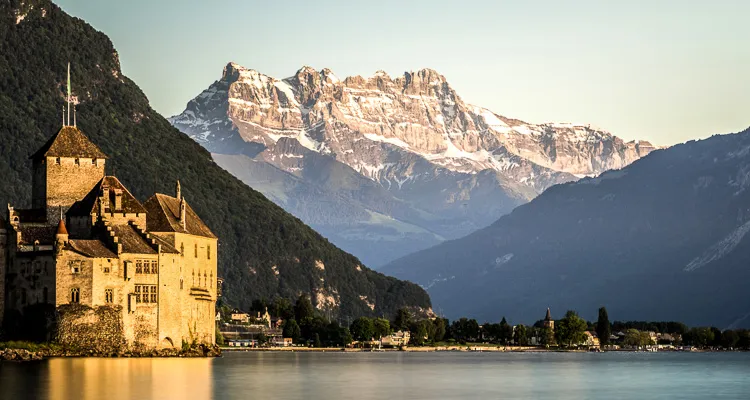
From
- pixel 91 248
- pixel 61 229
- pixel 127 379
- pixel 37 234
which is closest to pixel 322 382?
pixel 127 379

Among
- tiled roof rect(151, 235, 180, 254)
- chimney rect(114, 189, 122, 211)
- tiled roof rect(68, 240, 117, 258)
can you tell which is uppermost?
chimney rect(114, 189, 122, 211)

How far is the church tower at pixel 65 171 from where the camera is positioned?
147 meters

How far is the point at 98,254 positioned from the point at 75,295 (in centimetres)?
437

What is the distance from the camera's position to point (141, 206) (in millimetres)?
147000

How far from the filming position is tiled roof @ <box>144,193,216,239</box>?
14850 cm

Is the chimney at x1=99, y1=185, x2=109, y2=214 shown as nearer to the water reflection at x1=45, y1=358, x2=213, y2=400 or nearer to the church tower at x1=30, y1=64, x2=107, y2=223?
the church tower at x1=30, y1=64, x2=107, y2=223

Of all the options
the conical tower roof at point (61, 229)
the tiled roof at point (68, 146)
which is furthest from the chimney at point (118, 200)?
the conical tower roof at point (61, 229)

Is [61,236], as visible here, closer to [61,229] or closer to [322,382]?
[61,229]

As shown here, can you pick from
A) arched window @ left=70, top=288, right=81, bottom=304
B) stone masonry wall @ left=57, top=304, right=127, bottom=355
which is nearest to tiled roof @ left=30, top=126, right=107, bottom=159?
arched window @ left=70, top=288, right=81, bottom=304

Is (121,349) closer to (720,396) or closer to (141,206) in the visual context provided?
(141,206)

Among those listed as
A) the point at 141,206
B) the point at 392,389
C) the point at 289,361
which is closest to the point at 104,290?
the point at 141,206

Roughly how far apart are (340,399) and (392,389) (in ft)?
49.3

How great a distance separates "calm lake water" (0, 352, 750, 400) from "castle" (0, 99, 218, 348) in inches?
192

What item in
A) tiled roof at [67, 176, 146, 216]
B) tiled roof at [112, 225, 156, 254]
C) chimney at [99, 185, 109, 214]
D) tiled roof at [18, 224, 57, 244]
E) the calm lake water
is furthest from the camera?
tiled roof at [67, 176, 146, 216]
